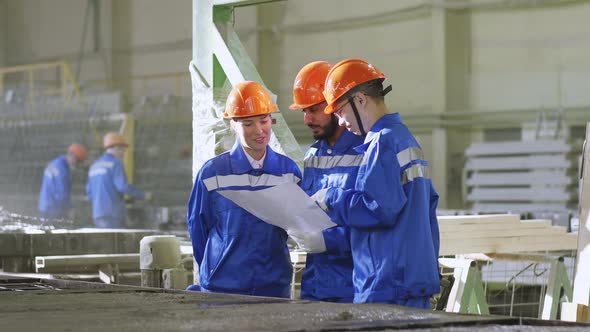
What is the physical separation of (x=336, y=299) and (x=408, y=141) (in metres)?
0.72

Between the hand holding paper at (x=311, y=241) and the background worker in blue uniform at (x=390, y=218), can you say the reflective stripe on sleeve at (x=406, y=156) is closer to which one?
the background worker in blue uniform at (x=390, y=218)

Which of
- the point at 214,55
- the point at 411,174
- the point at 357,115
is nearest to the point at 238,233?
the point at 357,115

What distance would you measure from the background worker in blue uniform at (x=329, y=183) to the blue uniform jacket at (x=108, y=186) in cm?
824

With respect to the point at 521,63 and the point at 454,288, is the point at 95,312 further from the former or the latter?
the point at 521,63

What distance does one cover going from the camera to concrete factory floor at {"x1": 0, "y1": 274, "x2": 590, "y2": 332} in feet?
8.53

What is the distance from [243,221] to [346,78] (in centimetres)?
82

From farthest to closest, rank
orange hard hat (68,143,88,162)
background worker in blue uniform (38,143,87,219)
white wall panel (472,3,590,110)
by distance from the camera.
Answer: white wall panel (472,3,590,110)
orange hard hat (68,143,88,162)
background worker in blue uniform (38,143,87,219)

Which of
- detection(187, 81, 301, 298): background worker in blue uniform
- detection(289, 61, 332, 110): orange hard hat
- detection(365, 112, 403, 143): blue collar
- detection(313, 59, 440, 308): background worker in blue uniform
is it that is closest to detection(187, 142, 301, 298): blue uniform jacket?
detection(187, 81, 301, 298): background worker in blue uniform

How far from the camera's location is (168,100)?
1777cm

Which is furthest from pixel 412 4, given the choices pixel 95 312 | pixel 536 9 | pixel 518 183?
pixel 95 312

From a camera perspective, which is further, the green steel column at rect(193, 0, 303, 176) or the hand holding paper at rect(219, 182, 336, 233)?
the green steel column at rect(193, 0, 303, 176)

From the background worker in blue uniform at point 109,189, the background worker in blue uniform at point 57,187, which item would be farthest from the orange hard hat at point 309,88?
the background worker in blue uniform at point 57,187

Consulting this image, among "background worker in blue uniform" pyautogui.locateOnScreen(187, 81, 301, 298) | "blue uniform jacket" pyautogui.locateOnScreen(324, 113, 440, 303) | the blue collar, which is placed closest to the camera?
"blue uniform jacket" pyautogui.locateOnScreen(324, 113, 440, 303)

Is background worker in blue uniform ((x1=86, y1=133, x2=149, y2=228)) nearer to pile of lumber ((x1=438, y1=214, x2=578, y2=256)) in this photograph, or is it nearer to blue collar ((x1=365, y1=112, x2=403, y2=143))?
pile of lumber ((x1=438, y1=214, x2=578, y2=256))
